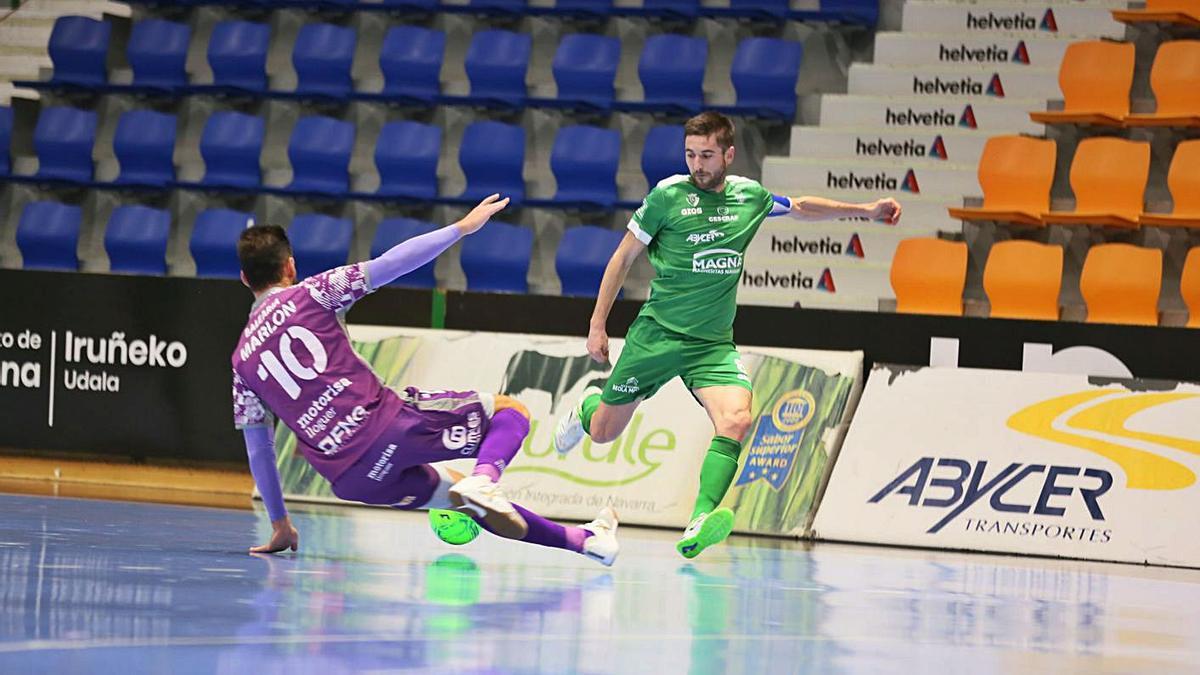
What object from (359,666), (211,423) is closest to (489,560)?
(359,666)

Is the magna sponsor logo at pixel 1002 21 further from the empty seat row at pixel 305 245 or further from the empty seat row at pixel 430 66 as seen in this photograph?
the empty seat row at pixel 305 245

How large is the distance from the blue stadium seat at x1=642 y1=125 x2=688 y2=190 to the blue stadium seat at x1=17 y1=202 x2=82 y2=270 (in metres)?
5.88

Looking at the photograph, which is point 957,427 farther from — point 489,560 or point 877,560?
point 489,560

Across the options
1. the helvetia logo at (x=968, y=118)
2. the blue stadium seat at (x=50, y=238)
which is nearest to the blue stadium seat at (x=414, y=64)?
the blue stadium seat at (x=50, y=238)

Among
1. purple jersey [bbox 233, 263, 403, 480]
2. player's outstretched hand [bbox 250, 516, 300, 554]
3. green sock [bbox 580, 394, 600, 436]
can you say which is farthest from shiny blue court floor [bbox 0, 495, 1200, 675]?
green sock [bbox 580, 394, 600, 436]

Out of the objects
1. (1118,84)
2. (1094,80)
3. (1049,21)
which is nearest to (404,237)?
(1049,21)

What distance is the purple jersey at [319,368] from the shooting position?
6895 millimetres

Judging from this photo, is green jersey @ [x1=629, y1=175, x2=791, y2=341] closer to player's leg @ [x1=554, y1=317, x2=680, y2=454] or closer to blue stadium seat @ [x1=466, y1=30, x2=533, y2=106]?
player's leg @ [x1=554, y1=317, x2=680, y2=454]

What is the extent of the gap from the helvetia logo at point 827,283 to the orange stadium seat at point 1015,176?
1.20m

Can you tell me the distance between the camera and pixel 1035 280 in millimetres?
13133

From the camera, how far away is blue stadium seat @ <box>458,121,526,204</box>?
52.5 ft

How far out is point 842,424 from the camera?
1090 cm

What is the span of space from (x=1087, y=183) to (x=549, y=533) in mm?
8064

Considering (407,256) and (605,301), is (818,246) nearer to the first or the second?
(605,301)
